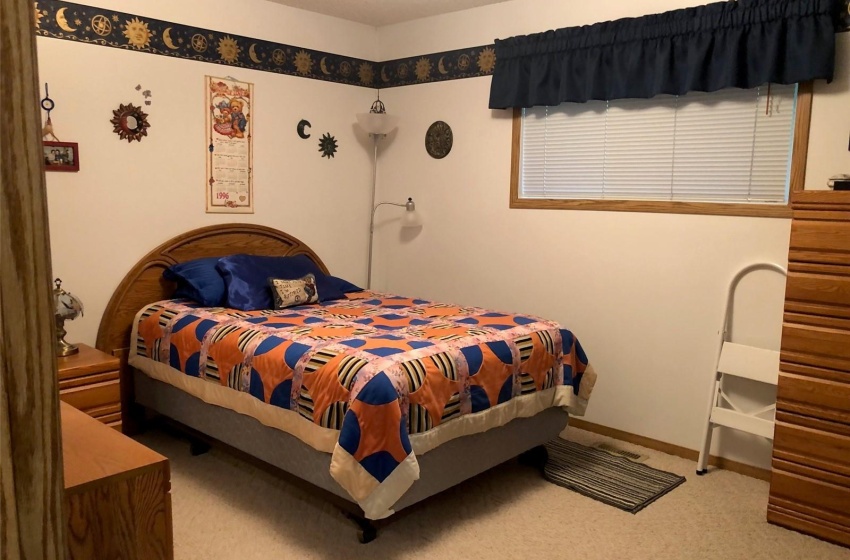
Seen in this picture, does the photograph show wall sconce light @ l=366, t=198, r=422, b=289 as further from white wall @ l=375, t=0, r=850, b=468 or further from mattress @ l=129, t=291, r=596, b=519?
mattress @ l=129, t=291, r=596, b=519

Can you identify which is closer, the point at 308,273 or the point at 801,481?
the point at 801,481

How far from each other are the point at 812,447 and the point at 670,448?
96 cm

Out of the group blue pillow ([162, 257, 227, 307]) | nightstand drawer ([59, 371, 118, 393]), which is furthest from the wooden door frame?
blue pillow ([162, 257, 227, 307])

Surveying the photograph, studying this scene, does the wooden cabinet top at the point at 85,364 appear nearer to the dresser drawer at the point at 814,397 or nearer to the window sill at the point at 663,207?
the window sill at the point at 663,207

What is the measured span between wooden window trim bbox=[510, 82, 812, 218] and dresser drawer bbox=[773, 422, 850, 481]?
3.18ft

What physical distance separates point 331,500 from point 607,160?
7.87ft

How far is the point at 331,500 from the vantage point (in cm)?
253

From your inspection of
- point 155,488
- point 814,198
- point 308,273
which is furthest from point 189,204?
point 814,198

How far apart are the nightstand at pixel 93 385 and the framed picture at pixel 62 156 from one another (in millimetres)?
962

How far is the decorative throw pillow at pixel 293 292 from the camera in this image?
3553 millimetres

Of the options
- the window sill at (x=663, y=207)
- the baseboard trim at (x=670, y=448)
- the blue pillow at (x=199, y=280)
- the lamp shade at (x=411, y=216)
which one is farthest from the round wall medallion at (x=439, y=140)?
the baseboard trim at (x=670, y=448)

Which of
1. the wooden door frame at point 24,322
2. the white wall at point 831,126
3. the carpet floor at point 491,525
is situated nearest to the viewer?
the wooden door frame at point 24,322

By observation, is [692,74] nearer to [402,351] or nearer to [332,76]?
[402,351]

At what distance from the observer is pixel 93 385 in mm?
2953
